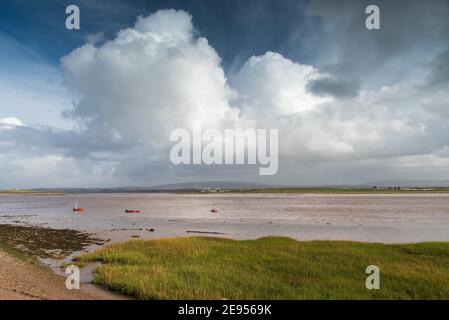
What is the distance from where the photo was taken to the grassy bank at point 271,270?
18.7 metres

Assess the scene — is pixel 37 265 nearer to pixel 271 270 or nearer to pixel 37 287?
pixel 37 287

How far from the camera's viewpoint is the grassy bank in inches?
735

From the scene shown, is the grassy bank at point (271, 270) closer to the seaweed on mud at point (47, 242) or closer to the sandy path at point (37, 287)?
the sandy path at point (37, 287)

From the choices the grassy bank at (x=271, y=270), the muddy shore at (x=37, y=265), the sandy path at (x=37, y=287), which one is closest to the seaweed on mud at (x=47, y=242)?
the muddy shore at (x=37, y=265)

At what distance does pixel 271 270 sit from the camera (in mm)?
23531

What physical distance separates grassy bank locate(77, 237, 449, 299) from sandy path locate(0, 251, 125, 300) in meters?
1.42

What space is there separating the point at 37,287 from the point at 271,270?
1501 centimetres

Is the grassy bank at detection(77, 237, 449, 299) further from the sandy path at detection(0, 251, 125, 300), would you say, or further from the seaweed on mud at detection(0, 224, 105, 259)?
the seaweed on mud at detection(0, 224, 105, 259)

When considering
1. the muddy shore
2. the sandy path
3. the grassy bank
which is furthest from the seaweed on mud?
the sandy path

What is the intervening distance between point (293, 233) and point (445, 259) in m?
24.4

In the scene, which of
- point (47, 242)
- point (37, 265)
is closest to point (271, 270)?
point (37, 265)

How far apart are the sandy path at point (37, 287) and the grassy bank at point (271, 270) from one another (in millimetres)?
1416
